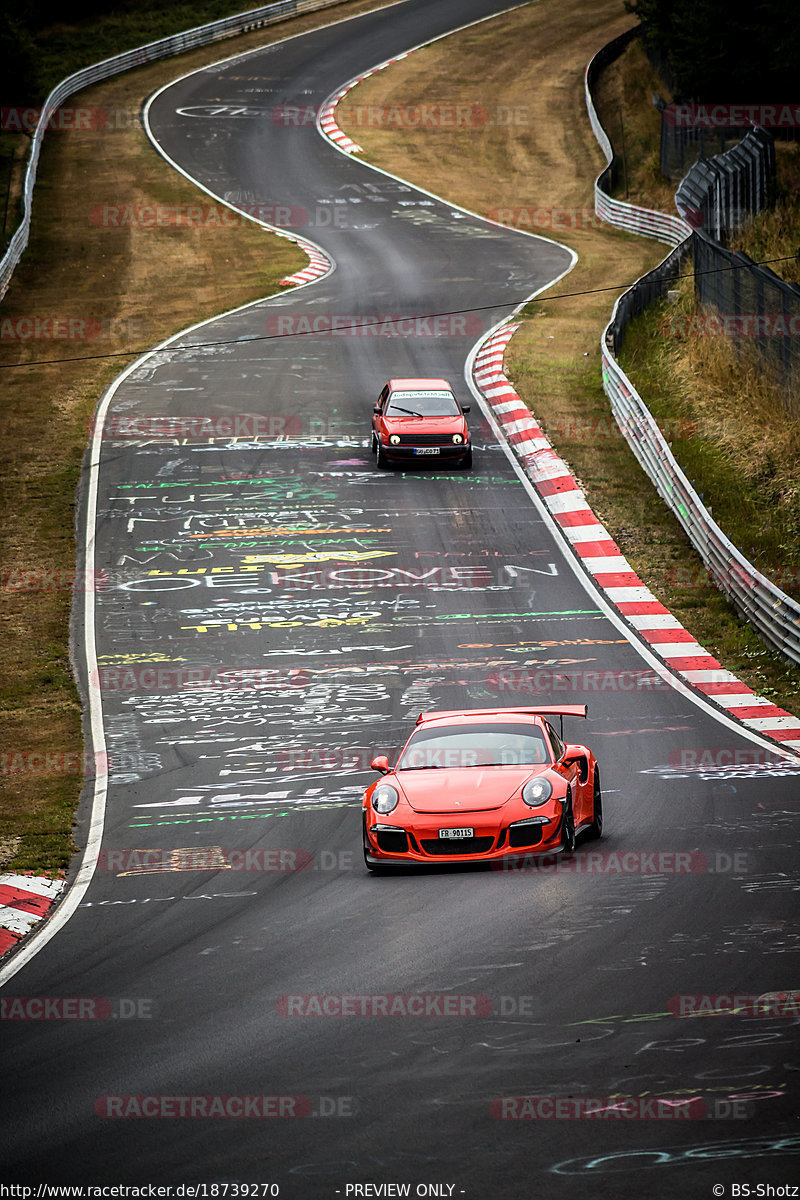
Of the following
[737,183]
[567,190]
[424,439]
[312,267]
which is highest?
[737,183]

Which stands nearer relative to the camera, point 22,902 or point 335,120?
point 22,902

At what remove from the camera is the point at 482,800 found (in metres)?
12.1

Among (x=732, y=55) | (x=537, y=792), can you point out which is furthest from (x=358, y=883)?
(x=732, y=55)

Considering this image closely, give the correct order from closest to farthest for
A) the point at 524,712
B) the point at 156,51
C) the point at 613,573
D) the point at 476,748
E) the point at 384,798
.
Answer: the point at 384,798 < the point at 476,748 < the point at 524,712 < the point at 613,573 < the point at 156,51

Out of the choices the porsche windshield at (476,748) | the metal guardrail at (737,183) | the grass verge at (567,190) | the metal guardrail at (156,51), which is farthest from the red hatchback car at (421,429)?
the metal guardrail at (156,51)

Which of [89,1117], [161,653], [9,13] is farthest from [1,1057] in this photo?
[9,13]

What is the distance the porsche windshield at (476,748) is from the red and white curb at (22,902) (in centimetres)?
324

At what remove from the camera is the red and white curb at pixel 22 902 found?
1162 centimetres

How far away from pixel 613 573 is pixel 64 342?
68.4 feet

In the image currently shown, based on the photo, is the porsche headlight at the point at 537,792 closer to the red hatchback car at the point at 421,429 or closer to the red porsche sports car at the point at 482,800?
the red porsche sports car at the point at 482,800

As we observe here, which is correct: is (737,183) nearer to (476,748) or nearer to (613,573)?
(613,573)

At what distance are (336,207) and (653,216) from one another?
36.9 ft

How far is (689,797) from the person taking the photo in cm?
1391

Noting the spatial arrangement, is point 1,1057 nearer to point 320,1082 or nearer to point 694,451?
point 320,1082
